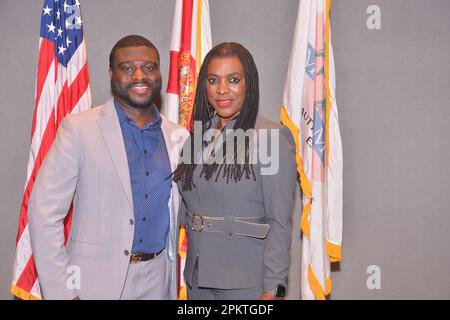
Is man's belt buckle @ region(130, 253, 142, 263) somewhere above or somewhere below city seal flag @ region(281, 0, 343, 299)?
below

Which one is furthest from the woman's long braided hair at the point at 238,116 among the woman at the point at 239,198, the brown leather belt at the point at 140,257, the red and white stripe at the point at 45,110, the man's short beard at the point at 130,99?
the red and white stripe at the point at 45,110

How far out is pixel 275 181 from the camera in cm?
209

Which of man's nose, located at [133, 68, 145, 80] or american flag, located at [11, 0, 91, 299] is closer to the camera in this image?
A: man's nose, located at [133, 68, 145, 80]

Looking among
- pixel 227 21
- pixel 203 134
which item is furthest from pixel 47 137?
pixel 227 21

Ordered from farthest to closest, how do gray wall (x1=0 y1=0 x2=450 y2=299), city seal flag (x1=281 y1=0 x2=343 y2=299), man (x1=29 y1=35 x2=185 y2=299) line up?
gray wall (x1=0 y1=0 x2=450 y2=299) → city seal flag (x1=281 y1=0 x2=343 y2=299) → man (x1=29 y1=35 x2=185 y2=299)

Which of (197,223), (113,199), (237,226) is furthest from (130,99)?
(237,226)

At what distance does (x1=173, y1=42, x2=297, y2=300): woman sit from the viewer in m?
2.12

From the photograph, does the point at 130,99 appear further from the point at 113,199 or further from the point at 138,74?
the point at 113,199

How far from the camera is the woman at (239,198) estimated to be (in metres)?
2.12

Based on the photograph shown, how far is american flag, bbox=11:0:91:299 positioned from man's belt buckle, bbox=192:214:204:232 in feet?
3.46

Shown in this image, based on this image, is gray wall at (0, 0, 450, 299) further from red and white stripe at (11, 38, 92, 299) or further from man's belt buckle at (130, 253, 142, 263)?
man's belt buckle at (130, 253, 142, 263)

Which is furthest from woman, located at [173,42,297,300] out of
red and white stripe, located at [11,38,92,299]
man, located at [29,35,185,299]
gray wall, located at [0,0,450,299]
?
gray wall, located at [0,0,450,299]
